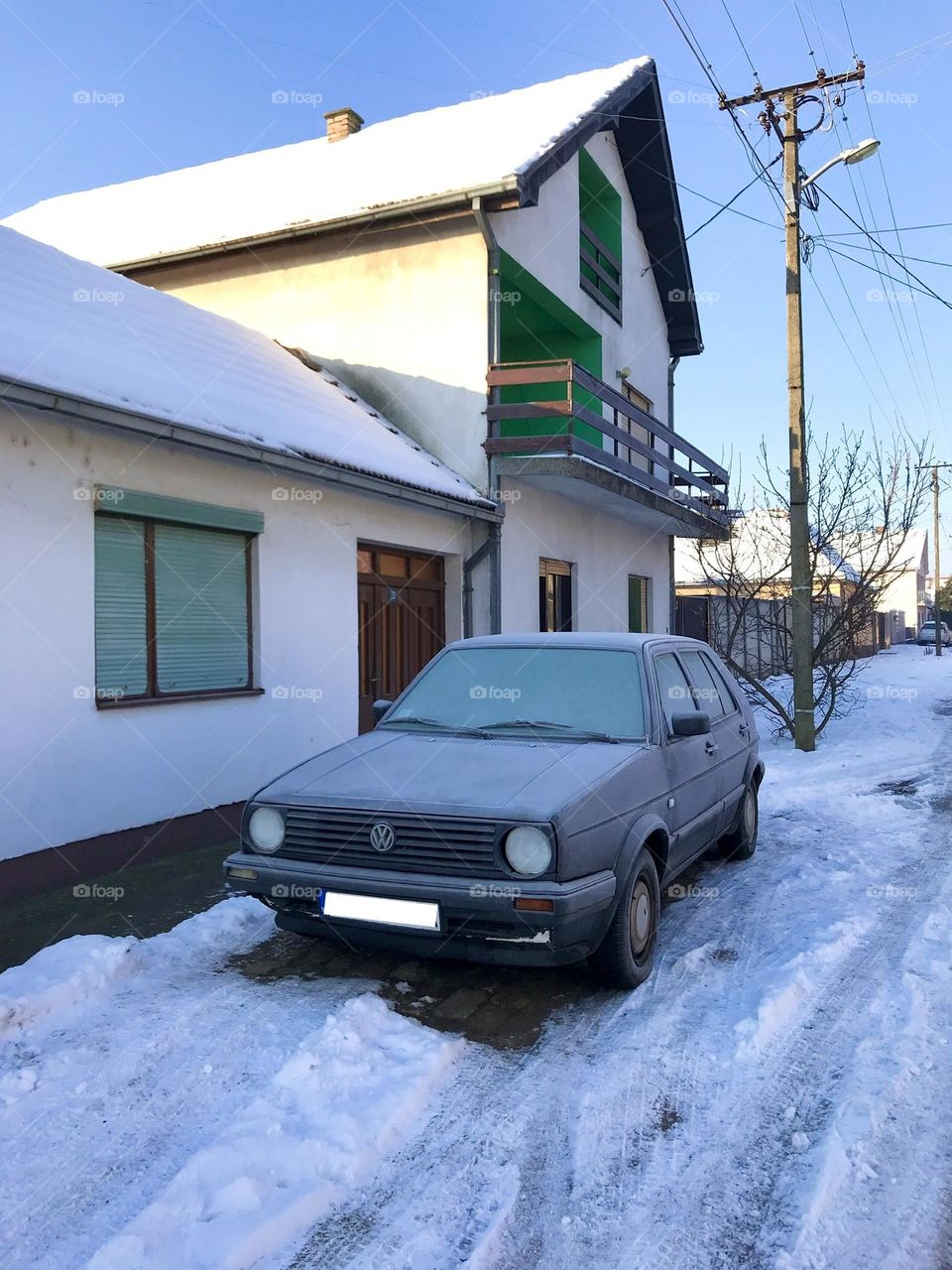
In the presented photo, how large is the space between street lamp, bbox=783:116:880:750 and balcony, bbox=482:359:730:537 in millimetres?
2002

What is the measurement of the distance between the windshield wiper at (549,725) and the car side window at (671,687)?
0.47m

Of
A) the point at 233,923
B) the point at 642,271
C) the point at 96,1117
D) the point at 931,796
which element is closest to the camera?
the point at 96,1117

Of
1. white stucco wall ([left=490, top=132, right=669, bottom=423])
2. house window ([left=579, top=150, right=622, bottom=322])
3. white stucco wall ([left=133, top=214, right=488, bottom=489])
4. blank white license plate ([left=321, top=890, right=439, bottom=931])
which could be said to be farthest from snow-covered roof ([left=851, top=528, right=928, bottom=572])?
blank white license plate ([left=321, top=890, right=439, bottom=931])

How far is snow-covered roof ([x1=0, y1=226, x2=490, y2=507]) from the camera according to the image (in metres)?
6.41

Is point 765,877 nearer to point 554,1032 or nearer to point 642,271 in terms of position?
point 554,1032

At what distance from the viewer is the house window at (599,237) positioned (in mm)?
15070

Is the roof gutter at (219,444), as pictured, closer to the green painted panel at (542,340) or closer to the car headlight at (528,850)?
the car headlight at (528,850)

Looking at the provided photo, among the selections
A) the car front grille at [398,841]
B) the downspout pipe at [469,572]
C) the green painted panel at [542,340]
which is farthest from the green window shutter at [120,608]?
the green painted panel at [542,340]

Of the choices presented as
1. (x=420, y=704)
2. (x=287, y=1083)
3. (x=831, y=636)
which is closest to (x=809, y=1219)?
(x=287, y=1083)

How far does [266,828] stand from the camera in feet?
14.6

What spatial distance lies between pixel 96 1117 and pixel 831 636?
40.0ft

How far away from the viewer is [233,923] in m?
5.19

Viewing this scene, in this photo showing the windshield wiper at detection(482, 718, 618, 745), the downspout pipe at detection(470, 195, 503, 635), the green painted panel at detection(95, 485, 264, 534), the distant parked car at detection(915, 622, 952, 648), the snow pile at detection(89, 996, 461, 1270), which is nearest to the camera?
the snow pile at detection(89, 996, 461, 1270)

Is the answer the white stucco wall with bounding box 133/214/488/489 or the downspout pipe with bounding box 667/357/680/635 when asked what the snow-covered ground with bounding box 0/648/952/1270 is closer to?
the white stucco wall with bounding box 133/214/488/489
